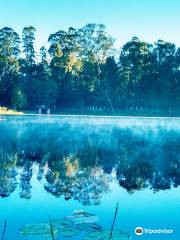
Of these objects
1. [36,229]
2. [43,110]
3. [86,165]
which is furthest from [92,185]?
[43,110]

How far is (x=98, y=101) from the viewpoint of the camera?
7269 cm

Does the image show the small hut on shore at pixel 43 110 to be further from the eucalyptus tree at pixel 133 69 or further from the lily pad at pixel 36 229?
the lily pad at pixel 36 229

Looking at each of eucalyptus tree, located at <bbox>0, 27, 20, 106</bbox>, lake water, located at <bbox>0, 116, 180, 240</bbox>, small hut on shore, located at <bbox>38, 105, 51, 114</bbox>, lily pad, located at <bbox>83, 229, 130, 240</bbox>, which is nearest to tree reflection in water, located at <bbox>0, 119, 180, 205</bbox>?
lake water, located at <bbox>0, 116, 180, 240</bbox>

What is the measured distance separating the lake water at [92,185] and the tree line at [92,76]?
4831 cm

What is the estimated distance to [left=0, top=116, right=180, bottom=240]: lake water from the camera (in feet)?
27.9

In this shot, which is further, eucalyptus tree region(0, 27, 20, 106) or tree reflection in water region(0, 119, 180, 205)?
eucalyptus tree region(0, 27, 20, 106)

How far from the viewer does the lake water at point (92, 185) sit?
27.9 feet

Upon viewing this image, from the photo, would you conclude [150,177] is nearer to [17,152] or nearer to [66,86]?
[17,152]

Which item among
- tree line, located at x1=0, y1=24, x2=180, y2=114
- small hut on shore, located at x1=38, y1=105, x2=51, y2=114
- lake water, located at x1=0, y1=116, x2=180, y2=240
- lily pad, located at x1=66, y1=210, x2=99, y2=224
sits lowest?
lake water, located at x1=0, y1=116, x2=180, y2=240

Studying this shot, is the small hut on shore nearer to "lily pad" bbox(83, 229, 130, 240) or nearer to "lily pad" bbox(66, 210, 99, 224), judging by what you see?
"lily pad" bbox(66, 210, 99, 224)

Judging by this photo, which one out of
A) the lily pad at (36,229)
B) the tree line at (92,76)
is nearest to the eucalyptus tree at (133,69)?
the tree line at (92,76)

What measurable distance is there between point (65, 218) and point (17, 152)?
436 inches

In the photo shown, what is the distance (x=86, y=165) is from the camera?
15719 millimetres

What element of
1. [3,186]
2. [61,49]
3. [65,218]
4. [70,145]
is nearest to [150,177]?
[3,186]
